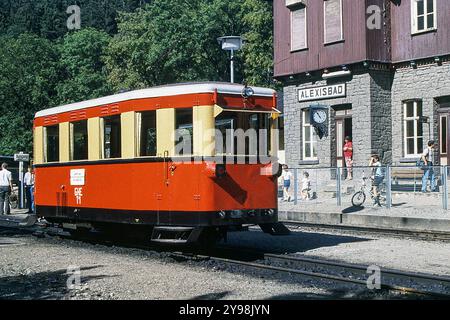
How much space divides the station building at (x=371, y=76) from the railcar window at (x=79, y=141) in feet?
47.9

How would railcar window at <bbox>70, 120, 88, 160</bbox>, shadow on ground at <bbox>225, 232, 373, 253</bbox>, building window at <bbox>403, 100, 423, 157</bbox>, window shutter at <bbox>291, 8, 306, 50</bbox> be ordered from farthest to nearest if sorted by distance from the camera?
window shutter at <bbox>291, 8, 306, 50</bbox> < building window at <bbox>403, 100, 423, 157</bbox> < shadow on ground at <bbox>225, 232, 373, 253</bbox> < railcar window at <bbox>70, 120, 88, 160</bbox>

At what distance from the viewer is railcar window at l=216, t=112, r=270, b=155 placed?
11.0 metres

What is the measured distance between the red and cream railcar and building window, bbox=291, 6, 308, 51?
16.4m

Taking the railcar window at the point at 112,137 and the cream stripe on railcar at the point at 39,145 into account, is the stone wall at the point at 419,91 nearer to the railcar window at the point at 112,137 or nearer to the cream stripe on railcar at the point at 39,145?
the cream stripe on railcar at the point at 39,145

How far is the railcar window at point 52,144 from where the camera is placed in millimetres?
13906

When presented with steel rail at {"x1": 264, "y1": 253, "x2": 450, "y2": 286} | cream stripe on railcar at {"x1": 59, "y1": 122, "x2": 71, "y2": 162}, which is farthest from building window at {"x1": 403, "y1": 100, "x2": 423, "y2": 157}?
cream stripe on railcar at {"x1": 59, "y1": 122, "x2": 71, "y2": 162}

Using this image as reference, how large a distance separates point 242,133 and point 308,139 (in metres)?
16.9

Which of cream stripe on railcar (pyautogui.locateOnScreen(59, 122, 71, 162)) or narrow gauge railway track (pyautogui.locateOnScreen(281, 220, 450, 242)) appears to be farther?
narrow gauge railway track (pyautogui.locateOnScreen(281, 220, 450, 242))

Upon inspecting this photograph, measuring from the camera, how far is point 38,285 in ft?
30.0

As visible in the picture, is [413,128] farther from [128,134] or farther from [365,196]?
[128,134]

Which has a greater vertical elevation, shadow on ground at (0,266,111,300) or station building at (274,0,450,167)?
station building at (274,0,450,167)

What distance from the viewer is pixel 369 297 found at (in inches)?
313

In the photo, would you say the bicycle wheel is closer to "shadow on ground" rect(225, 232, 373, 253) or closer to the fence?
the fence

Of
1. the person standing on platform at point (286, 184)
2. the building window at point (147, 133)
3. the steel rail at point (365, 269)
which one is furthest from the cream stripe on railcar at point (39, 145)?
the person standing on platform at point (286, 184)
